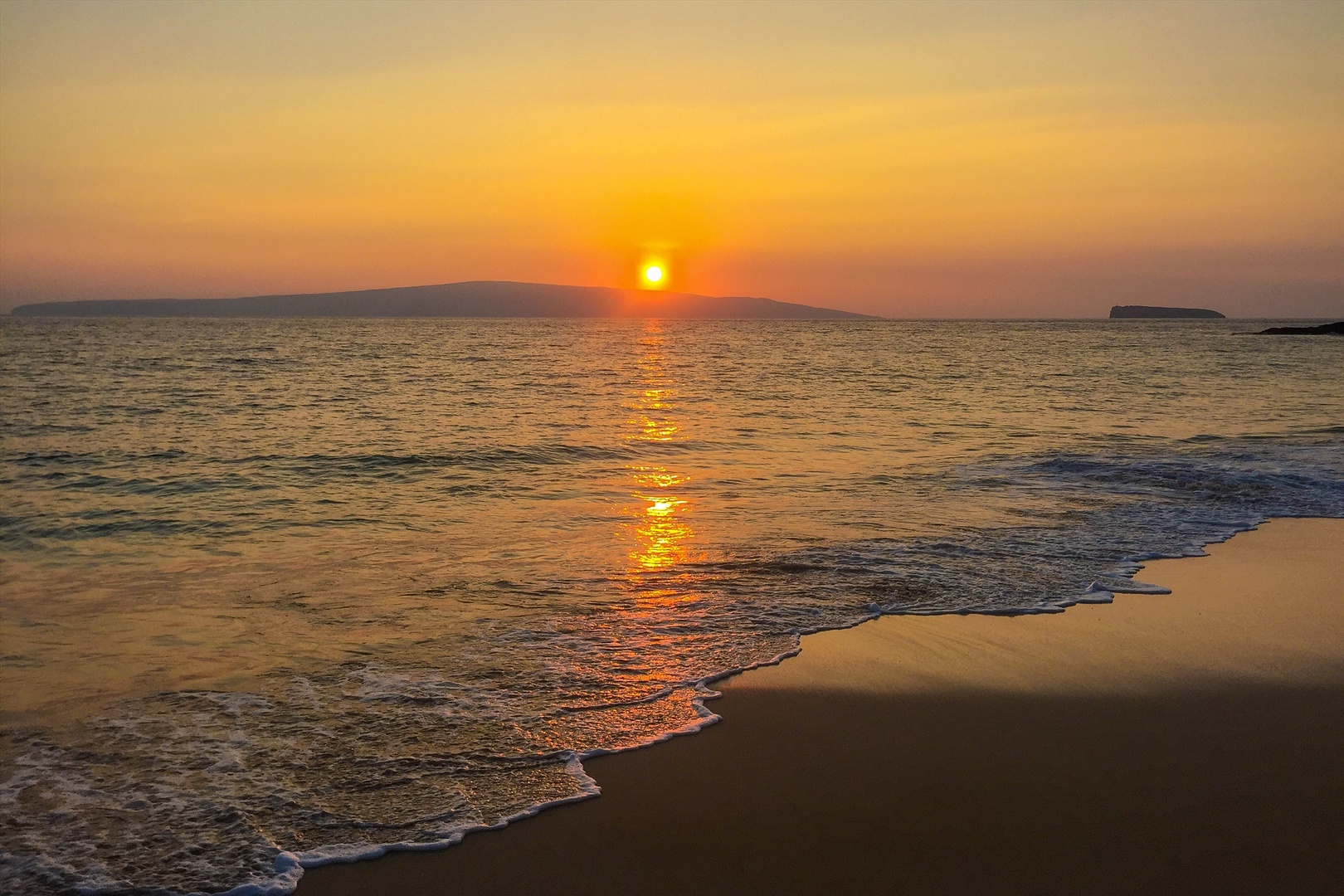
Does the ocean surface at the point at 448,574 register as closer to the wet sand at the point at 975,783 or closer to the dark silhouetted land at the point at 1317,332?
the wet sand at the point at 975,783

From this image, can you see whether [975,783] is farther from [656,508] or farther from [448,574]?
[656,508]

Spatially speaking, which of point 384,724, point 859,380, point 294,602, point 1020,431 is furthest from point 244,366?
point 384,724

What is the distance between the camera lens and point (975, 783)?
187 inches

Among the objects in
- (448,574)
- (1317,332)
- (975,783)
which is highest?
(1317,332)

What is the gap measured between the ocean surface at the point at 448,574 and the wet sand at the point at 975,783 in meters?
0.34

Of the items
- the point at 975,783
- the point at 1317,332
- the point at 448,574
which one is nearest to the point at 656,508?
the point at 448,574

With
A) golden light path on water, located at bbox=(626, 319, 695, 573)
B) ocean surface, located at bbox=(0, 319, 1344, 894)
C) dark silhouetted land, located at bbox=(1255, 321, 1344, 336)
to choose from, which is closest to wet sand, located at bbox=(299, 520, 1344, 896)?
ocean surface, located at bbox=(0, 319, 1344, 894)

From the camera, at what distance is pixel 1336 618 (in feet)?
24.7

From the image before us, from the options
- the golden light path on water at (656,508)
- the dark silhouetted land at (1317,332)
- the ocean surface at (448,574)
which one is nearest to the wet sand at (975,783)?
the ocean surface at (448,574)

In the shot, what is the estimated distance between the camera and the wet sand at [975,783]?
156 inches

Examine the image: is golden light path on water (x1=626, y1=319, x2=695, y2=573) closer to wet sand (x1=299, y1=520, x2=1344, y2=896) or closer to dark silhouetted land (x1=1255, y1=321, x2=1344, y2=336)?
wet sand (x1=299, y1=520, x2=1344, y2=896)

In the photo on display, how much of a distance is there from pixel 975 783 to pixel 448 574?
563cm

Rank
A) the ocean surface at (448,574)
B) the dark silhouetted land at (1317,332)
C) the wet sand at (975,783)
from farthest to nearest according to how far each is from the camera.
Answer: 1. the dark silhouetted land at (1317,332)
2. the ocean surface at (448,574)
3. the wet sand at (975,783)

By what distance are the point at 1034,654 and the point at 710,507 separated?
620 centimetres
